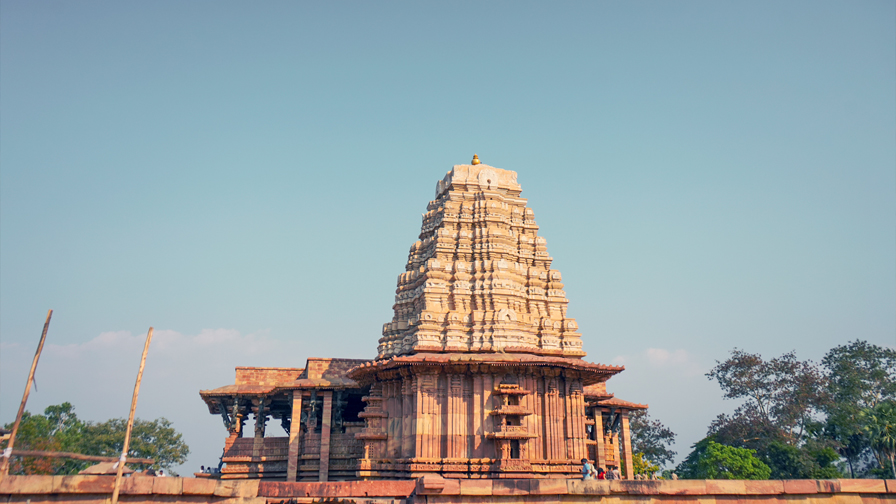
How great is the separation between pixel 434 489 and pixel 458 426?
7.79m

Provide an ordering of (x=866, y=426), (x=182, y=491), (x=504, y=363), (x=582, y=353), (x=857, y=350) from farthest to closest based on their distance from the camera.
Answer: (x=857, y=350) < (x=866, y=426) < (x=582, y=353) < (x=504, y=363) < (x=182, y=491)

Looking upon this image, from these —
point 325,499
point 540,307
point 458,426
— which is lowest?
point 325,499

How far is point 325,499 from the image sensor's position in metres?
13.1

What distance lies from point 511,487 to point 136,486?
704cm

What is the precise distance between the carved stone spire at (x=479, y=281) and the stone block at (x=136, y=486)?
11.0m

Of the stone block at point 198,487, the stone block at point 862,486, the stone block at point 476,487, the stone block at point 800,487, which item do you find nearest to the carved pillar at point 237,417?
the stone block at point 198,487

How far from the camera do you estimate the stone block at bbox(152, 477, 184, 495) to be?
11672 millimetres

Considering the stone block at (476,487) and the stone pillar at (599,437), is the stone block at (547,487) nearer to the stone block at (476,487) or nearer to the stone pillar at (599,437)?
the stone block at (476,487)

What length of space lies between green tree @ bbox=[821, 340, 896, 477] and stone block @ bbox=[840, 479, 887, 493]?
30.2m

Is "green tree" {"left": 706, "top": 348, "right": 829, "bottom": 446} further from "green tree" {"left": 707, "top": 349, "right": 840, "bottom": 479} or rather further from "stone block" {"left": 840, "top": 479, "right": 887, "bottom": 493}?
"stone block" {"left": 840, "top": 479, "right": 887, "bottom": 493}

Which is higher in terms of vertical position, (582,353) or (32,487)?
(582,353)

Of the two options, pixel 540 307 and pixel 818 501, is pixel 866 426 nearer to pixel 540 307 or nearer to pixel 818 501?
pixel 540 307

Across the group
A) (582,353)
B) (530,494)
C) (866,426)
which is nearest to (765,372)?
(866,426)

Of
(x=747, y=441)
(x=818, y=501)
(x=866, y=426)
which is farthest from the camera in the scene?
(x=747, y=441)
